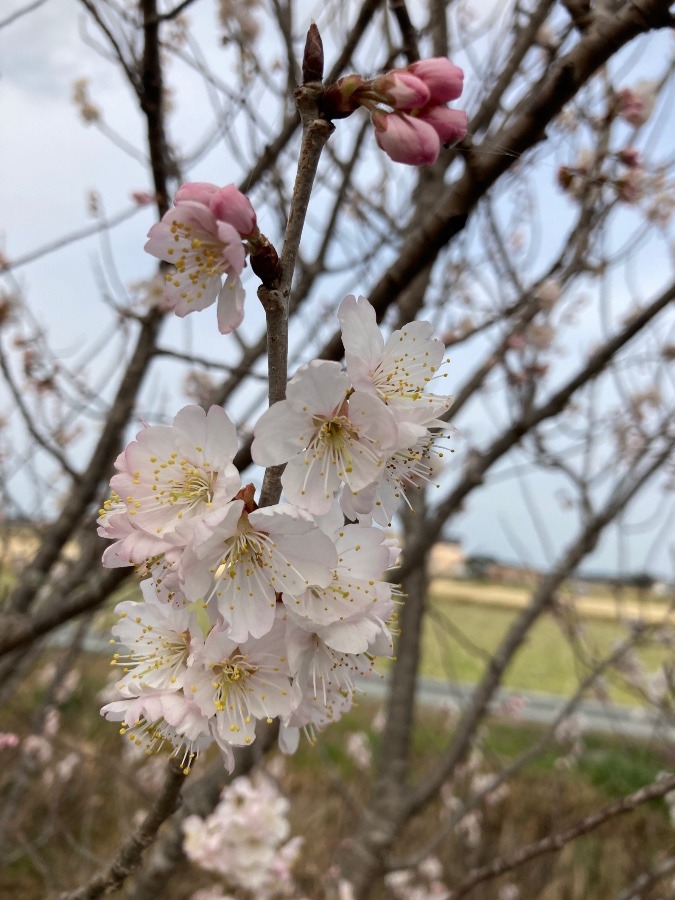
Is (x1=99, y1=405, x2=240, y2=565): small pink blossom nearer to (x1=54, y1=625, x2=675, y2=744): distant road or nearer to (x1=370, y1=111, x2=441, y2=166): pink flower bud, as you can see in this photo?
(x1=370, y1=111, x2=441, y2=166): pink flower bud

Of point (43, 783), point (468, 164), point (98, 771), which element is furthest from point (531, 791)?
point (468, 164)

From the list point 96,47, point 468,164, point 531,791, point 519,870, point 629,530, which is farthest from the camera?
point 531,791

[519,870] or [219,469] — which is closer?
[219,469]

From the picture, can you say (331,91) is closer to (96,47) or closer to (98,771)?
(96,47)

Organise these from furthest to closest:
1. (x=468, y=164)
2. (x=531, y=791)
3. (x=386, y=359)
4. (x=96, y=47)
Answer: (x=531, y=791) < (x=96, y=47) < (x=468, y=164) < (x=386, y=359)

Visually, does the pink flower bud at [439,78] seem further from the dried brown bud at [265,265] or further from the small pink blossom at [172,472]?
the small pink blossom at [172,472]

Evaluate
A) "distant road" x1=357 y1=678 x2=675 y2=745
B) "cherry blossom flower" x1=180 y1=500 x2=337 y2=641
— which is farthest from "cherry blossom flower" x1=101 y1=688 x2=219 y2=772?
"distant road" x1=357 y1=678 x2=675 y2=745

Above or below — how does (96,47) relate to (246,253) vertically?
above
